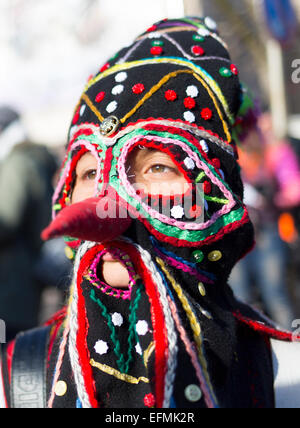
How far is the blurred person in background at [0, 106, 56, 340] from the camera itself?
3244 mm

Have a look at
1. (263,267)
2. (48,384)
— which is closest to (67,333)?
(48,384)

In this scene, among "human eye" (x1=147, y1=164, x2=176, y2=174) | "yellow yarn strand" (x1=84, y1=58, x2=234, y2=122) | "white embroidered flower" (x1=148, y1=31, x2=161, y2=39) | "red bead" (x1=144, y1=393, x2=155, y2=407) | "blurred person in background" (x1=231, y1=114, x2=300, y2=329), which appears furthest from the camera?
"blurred person in background" (x1=231, y1=114, x2=300, y2=329)

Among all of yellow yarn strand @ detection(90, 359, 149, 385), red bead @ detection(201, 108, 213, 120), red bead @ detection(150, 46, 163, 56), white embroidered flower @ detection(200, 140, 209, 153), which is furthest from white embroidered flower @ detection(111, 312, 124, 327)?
red bead @ detection(150, 46, 163, 56)

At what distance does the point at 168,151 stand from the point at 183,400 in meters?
0.65

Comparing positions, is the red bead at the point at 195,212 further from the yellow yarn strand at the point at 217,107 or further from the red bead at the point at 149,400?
the red bead at the point at 149,400

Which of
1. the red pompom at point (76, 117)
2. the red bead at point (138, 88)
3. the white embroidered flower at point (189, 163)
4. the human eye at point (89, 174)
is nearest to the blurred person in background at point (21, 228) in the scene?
the red pompom at point (76, 117)

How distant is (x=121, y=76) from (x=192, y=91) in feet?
0.73

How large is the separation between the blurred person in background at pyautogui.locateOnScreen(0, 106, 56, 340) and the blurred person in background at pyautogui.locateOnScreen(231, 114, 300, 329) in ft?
6.26

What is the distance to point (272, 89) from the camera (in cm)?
862

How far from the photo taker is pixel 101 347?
136 cm

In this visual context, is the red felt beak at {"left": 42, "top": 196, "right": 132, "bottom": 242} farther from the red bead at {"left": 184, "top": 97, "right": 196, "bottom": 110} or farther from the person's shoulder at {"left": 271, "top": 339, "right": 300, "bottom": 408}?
the person's shoulder at {"left": 271, "top": 339, "right": 300, "bottom": 408}

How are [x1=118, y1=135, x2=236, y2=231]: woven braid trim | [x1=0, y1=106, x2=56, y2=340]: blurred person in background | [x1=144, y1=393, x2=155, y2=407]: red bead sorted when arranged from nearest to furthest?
[x1=144, y1=393, x2=155, y2=407]: red bead < [x1=118, y1=135, x2=236, y2=231]: woven braid trim < [x1=0, y1=106, x2=56, y2=340]: blurred person in background

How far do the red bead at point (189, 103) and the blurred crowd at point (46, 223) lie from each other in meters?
0.53
